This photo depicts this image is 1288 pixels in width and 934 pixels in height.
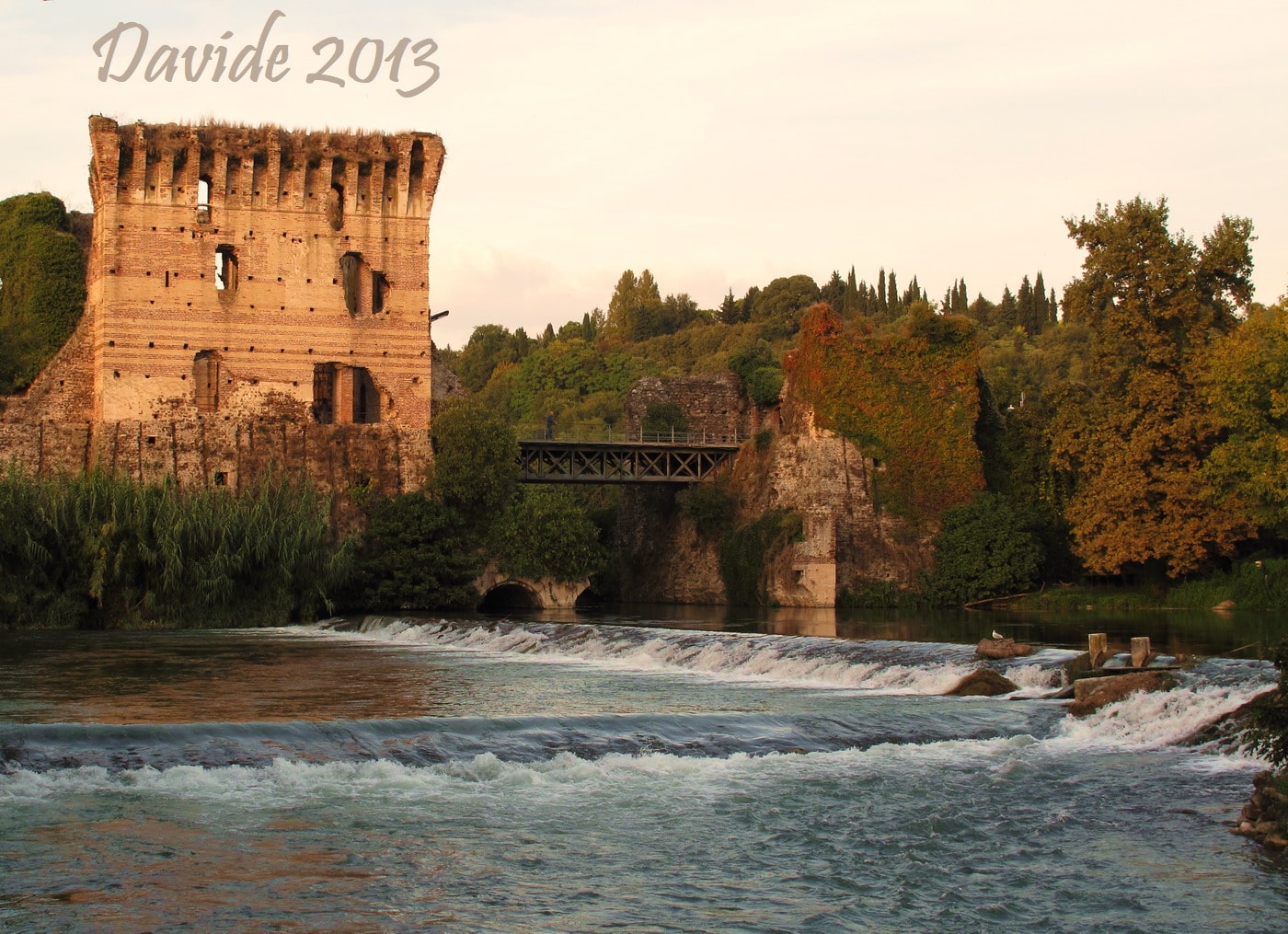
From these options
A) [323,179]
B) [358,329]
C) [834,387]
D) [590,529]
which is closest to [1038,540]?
[834,387]

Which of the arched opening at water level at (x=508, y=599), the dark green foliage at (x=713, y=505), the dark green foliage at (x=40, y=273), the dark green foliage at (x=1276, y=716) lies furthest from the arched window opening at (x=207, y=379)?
the dark green foliage at (x=1276, y=716)

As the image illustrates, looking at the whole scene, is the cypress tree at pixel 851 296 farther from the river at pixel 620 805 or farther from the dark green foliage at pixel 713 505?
the river at pixel 620 805

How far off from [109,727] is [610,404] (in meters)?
65.7

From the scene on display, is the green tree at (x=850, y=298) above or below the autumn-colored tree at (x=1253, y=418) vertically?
above

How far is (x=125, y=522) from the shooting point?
29.6 metres

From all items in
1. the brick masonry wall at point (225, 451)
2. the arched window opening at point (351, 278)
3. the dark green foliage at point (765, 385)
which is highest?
the arched window opening at point (351, 278)

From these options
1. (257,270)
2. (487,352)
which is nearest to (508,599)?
(257,270)

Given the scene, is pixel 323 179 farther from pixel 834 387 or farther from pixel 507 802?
pixel 507 802

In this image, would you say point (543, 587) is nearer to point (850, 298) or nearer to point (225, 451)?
point (225, 451)

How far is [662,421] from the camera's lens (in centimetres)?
4753

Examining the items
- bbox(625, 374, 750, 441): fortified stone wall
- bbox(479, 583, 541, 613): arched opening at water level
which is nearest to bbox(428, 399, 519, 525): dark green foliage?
bbox(479, 583, 541, 613): arched opening at water level

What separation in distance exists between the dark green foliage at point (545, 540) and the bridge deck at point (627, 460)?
410 cm

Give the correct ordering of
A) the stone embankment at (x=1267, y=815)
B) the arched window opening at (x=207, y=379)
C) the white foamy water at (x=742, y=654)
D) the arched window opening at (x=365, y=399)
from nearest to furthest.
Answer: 1. the stone embankment at (x=1267, y=815)
2. the white foamy water at (x=742, y=654)
3. the arched window opening at (x=207, y=379)
4. the arched window opening at (x=365, y=399)

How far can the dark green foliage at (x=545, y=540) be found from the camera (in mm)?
36906
